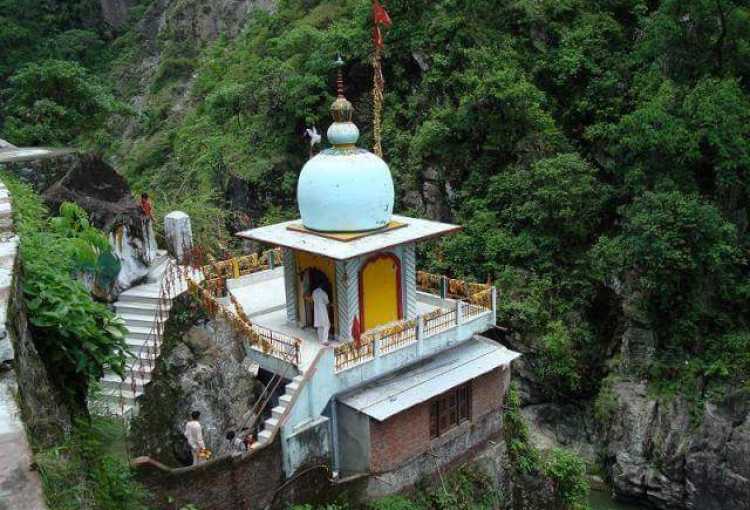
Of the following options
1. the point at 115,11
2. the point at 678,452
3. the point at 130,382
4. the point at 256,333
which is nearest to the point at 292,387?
the point at 256,333

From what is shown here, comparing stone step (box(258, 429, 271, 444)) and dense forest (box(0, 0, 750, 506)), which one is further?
dense forest (box(0, 0, 750, 506))

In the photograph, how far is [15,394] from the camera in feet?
13.0

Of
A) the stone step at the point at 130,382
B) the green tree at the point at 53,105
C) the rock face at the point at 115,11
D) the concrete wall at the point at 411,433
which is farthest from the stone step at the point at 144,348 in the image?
the rock face at the point at 115,11

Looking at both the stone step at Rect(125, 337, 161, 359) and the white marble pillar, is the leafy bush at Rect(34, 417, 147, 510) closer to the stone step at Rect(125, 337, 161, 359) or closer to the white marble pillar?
the stone step at Rect(125, 337, 161, 359)

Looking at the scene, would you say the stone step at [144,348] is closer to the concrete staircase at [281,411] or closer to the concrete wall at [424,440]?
the concrete staircase at [281,411]

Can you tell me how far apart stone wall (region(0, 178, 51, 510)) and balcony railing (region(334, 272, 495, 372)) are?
21.8 ft

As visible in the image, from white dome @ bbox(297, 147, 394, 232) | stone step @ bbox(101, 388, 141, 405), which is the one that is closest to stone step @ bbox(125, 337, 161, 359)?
stone step @ bbox(101, 388, 141, 405)

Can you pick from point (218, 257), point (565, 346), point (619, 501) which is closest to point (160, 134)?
point (218, 257)

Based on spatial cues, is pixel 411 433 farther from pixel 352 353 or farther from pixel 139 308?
pixel 139 308

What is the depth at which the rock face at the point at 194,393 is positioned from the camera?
488 inches

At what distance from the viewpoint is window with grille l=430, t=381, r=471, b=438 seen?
491 inches

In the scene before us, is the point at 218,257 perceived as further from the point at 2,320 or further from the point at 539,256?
the point at 2,320

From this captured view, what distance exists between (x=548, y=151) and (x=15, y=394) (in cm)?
2113

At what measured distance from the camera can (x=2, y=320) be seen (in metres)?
4.14
